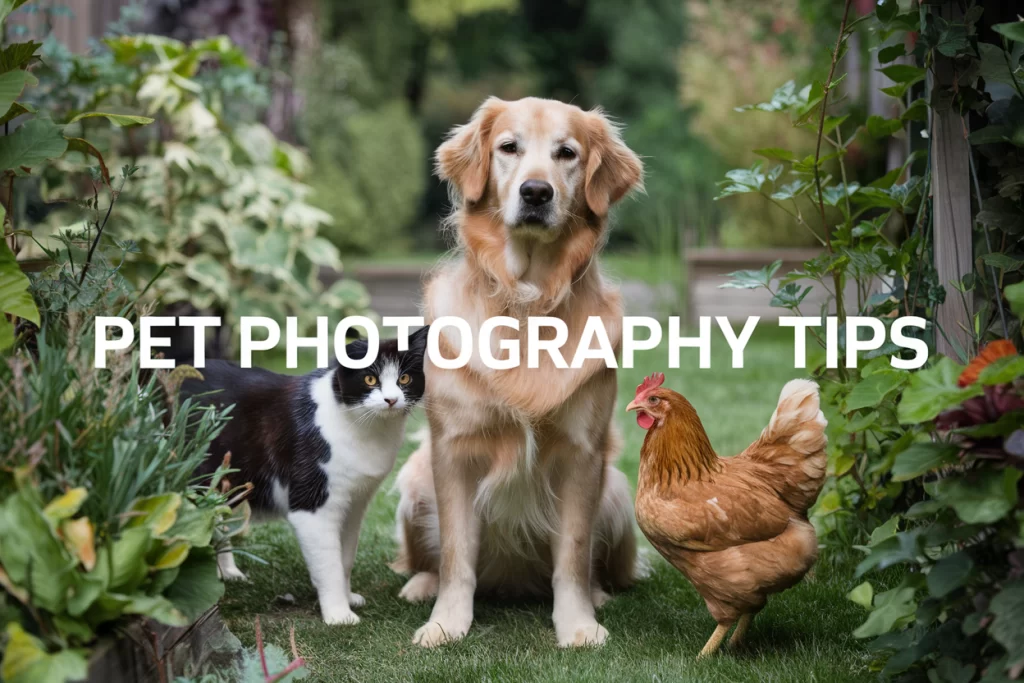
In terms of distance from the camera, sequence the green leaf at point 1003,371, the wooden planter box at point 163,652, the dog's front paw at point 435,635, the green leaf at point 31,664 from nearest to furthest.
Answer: the green leaf at point 31,664, the green leaf at point 1003,371, the wooden planter box at point 163,652, the dog's front paw at point 435,635

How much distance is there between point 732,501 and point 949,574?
2.36 feet

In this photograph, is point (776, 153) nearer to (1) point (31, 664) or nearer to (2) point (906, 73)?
(2) point (906, 73)

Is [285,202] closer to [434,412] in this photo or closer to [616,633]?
[434,412]

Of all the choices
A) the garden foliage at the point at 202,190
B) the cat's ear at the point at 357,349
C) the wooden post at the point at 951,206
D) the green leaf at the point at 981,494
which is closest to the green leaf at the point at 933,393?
the green leaf at the point at 981,494

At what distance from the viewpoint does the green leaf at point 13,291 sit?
2.23 m

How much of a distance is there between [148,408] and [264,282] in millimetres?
4525

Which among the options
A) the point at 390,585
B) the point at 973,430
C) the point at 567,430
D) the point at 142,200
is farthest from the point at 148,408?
the point at 142,200

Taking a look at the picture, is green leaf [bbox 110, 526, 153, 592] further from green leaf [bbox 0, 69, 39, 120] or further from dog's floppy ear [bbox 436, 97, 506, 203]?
dog's floppy ear [bbox 436, 97, 506, 203]

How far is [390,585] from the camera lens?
3.46 meters

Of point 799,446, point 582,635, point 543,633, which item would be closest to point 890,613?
point 799,446

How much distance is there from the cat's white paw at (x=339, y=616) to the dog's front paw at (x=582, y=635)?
1.98ft

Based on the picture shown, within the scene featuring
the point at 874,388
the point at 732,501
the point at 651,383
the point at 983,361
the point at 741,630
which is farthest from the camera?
the point at 651,383

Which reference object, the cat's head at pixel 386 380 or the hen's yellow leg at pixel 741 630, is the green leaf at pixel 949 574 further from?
the cat's head at pixel 386 380

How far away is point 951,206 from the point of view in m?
2.60
